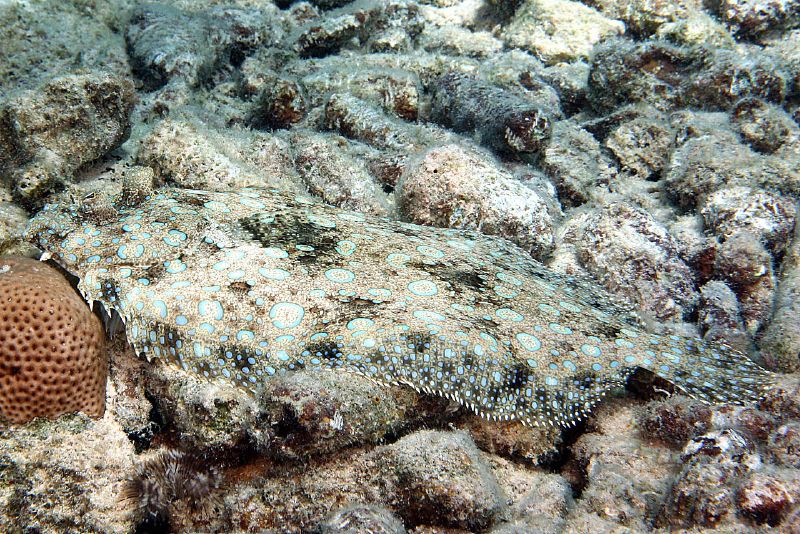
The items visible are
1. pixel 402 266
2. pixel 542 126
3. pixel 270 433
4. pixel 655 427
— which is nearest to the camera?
pixel 270 433

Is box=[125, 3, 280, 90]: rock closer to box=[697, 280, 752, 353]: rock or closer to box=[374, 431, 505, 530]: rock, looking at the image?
box=[374, 431, 505, 530]: rock

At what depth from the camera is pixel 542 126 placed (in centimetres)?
646

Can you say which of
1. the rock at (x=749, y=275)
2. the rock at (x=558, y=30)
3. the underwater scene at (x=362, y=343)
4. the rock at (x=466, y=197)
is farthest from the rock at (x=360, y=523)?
the rock at (x=558, y=30)

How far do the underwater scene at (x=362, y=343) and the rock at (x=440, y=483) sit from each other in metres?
0.02

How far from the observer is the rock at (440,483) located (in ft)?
9.93

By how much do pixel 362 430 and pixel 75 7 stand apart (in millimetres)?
9272

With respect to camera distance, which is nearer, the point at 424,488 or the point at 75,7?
the point at 424,488

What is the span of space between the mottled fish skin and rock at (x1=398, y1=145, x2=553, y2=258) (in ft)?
4.20

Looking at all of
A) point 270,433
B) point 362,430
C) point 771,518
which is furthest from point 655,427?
point 270,433

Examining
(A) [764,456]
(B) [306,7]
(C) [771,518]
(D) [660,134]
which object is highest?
(B) [306,7]

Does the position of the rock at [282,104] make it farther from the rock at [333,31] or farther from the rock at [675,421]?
the rock at [675,421]

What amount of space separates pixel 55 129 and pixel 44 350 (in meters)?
2.81

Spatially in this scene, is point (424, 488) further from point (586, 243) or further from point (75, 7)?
point (75, 7)

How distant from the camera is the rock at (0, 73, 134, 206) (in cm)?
458
